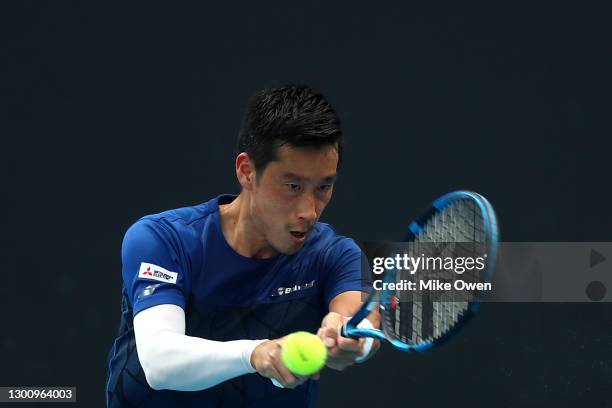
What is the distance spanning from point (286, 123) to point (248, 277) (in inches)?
20.7

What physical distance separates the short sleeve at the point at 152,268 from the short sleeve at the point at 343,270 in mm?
412

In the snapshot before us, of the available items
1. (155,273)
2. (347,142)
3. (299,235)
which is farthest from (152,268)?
(347,142)

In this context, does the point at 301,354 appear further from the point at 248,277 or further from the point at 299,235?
the point at 248,277

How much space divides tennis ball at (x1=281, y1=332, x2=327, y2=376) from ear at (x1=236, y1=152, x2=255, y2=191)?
605mm

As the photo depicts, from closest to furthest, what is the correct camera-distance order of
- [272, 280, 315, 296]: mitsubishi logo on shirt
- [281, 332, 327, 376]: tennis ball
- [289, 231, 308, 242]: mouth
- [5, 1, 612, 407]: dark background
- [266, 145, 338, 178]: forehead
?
[281, 332, 327, 376]: tennis ball < [266, 145, 338, 178]: forehead < [289, 231, 308, 242]: mouth < [272, 280, 315, 296]: mitsubishi logo on shirt < [5, 1, 612, 407]: dark background

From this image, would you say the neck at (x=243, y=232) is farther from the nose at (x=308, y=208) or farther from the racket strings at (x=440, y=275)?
the racket strings at (x=440, y=275)

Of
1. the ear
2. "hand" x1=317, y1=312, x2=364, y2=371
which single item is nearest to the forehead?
the ear

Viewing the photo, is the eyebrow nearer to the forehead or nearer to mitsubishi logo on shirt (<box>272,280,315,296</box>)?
the forehead

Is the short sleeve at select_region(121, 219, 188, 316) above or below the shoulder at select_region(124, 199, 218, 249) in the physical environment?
below

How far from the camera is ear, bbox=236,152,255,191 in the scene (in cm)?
281

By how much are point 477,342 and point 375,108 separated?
1.16 metres

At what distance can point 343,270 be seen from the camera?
297 centimetres

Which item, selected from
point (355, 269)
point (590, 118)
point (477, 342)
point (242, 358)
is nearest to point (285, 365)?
point (242, 358)

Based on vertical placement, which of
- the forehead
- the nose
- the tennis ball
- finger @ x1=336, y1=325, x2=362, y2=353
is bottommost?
the tennis ball
